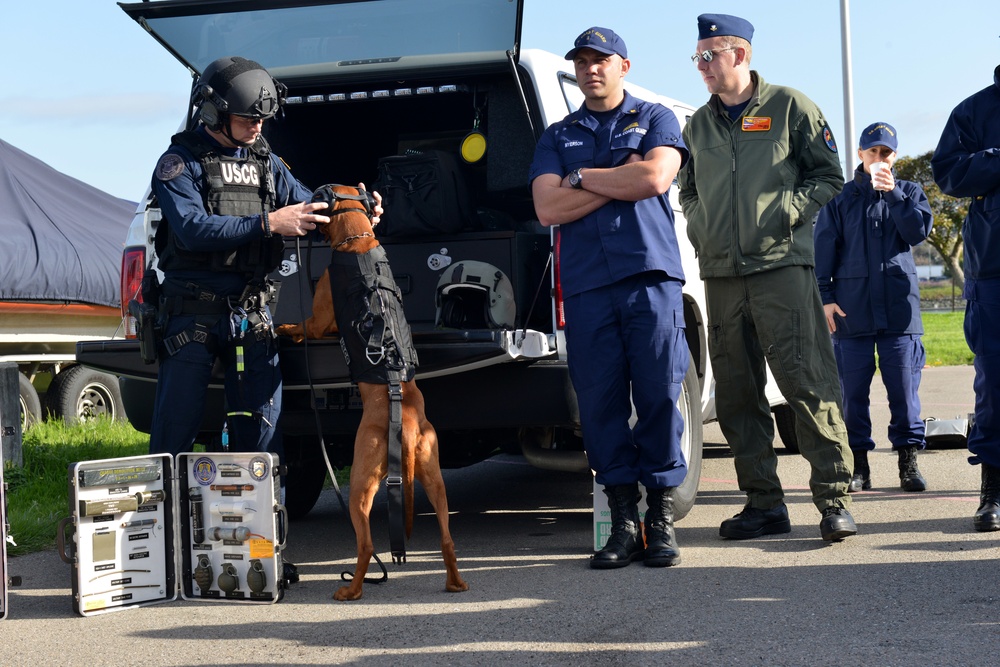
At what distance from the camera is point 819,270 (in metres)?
6.71

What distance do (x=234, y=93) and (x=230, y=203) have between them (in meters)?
0.43

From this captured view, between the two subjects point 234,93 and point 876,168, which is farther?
point 876,168

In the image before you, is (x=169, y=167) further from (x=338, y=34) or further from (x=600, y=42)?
(x=600, y=42)

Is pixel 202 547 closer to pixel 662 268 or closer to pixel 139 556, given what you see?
pixel 139 556

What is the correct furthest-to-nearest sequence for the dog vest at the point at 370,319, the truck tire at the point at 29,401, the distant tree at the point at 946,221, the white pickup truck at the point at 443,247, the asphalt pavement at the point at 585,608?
the distant tree at the point at 946,221 < the truck tire at the point at 29,401 < the white pickup truck at the point at 443,247 < the dog vest at the point at 370,319 < the asphalt pavement at the point at 585,608

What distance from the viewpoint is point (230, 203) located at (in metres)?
4.54

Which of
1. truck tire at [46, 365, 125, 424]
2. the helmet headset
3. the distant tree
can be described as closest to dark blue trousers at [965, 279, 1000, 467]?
the helmet headset

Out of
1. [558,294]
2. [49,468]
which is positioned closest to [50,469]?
[49,468]

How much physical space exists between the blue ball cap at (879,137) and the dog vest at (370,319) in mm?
3170

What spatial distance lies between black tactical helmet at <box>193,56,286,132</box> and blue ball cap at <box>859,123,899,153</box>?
342cm

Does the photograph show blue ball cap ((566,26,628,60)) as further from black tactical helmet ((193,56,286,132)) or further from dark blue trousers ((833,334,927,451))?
dark blue trousers ((833,334,927,451))

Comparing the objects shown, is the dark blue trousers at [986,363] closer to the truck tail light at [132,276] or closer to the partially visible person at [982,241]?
the partially visible person at [982,241]

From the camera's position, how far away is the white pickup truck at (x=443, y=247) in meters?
4.75

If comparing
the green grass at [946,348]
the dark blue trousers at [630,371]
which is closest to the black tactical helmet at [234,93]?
the dark blue trousers at [630,371]
